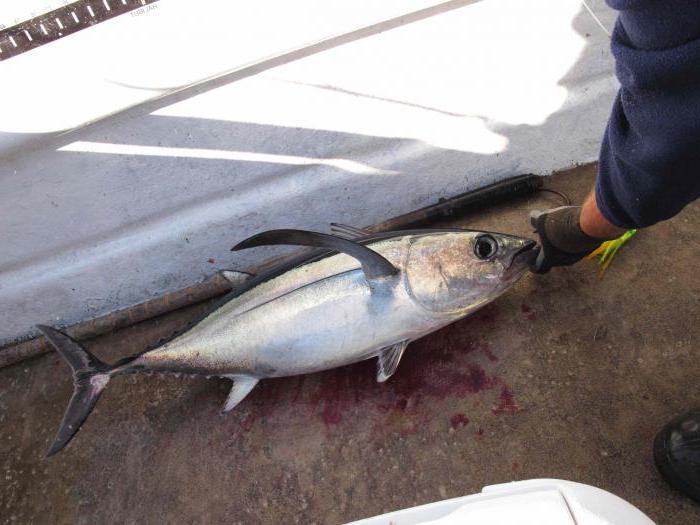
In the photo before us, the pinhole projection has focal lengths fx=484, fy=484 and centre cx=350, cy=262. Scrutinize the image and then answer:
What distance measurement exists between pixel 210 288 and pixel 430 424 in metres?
1.16

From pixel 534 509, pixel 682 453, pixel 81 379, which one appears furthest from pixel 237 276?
pixel 682 453

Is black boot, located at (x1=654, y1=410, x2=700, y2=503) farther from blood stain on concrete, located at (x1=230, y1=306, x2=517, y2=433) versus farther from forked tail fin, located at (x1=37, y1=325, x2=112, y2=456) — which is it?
forked tail fin, located at (x1=37, y1=325, x2=112, y2=456)

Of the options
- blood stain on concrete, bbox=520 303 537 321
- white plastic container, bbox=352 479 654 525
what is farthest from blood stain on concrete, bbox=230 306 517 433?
white plastic container, bbox=352 479 654 525

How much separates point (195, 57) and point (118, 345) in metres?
1.42

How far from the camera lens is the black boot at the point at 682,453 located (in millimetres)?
1456

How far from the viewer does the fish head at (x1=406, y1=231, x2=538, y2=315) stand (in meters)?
1.67

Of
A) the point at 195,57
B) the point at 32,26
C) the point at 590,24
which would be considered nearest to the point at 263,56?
the point at 195,57

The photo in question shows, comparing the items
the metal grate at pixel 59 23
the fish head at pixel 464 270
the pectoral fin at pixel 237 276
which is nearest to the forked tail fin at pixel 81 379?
the pectoral fin at pixel 237 276

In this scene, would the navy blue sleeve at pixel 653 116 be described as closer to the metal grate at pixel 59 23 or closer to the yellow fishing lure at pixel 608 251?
the yellow fishing lure at pixel 608 251

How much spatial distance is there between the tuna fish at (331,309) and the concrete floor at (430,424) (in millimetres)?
218

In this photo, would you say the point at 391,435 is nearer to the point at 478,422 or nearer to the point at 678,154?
the point at 478,422

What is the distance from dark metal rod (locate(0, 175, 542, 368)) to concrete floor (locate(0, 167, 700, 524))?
13.0 inches

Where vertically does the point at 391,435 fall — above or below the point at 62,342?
below

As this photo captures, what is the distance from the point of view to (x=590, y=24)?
1899 mm
